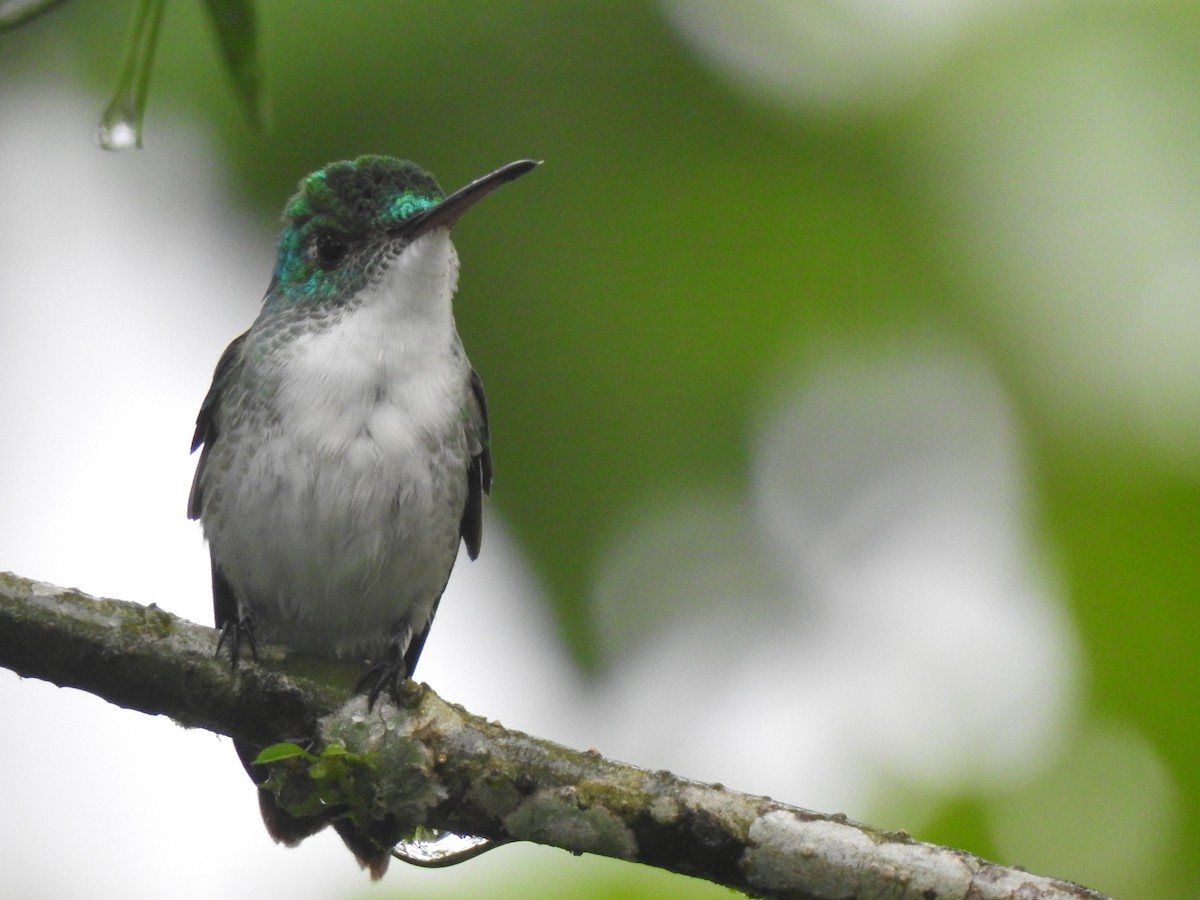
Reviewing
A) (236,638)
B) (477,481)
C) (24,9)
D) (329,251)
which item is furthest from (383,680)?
(24,9)

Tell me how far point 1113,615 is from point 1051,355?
2199 mm

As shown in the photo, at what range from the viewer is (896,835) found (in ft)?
10.9

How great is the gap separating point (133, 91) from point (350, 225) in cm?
257

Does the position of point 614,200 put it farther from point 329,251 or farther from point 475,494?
point 329,251

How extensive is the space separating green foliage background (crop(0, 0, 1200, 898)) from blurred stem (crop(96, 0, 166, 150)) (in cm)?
559

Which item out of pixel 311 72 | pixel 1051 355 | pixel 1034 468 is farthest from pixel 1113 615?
pixel 311 72

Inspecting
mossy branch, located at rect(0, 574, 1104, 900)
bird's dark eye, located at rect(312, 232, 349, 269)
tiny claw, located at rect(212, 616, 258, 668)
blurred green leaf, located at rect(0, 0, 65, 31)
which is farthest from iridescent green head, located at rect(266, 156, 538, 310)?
blurred green leaf, located at rect(0, 0, 65, 31)

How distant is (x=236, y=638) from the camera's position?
4031 mm

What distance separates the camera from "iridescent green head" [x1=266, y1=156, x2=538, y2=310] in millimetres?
5020

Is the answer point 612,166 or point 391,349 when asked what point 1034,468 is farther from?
point 391,349

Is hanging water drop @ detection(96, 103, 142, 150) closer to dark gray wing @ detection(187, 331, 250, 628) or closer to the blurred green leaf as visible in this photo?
the blurred green leaf

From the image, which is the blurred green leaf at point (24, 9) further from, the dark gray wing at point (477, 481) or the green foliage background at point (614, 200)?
the green foliage background at point (614, 200)

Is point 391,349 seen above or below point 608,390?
above

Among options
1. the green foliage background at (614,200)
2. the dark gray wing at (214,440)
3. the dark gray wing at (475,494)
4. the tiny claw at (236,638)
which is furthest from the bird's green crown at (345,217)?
the green foliage background at (614,200)
